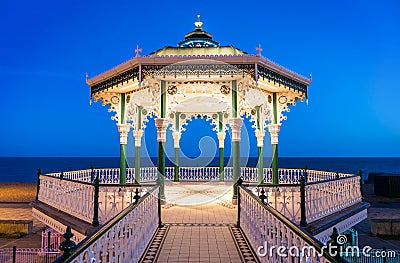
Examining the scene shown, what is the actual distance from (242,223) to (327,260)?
4.57 m

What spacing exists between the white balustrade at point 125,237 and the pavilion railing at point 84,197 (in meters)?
0.70

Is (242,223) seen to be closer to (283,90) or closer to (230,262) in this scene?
(230,262)

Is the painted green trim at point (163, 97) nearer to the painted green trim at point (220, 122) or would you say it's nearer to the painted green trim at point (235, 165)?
the painted green trim at point (235, 165)

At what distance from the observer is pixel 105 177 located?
1466cm

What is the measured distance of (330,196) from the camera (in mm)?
7852

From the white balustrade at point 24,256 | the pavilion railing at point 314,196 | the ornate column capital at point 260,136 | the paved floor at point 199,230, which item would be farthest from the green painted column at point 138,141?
the pavilion railing at point 314,196

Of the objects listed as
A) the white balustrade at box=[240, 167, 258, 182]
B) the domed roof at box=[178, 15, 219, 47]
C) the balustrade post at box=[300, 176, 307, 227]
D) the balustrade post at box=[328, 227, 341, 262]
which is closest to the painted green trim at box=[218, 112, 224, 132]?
the white balustrade at box=[240, 167, 258, 182]

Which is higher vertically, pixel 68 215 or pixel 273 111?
pixel 273 111

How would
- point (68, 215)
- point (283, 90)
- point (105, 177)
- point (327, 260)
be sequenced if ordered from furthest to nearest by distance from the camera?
point (105, 177)
point (283, 90)
point (68, 215)
point (327, 260)

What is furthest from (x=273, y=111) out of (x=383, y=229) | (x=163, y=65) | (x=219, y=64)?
(x=383, y=229)

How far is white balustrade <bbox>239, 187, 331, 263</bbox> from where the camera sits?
3.20 metres

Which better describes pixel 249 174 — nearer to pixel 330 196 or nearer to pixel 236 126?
pixel 236 126

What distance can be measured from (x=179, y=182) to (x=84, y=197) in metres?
9.20

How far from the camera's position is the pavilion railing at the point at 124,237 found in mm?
3037
